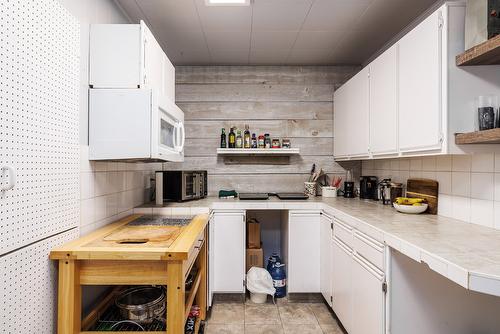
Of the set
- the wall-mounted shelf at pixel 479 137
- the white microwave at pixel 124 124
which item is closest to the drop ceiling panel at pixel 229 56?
the white microwave at pixel 124 124

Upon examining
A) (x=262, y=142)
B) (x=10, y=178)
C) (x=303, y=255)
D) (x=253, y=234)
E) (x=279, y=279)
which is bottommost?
(x=279, y=279)

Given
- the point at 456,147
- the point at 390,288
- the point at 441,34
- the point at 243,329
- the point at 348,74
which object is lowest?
the point at 243,329

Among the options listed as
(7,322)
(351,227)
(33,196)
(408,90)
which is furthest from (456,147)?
(7,322)

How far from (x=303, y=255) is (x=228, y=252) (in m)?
0.67

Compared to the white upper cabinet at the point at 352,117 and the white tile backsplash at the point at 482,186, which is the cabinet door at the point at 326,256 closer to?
the white upper cabinet at the point at 352,117

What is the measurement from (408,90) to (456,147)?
505 mm

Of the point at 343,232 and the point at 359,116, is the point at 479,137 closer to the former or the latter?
the point at 343,232

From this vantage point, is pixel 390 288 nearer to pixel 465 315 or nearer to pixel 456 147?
pixel 465 315

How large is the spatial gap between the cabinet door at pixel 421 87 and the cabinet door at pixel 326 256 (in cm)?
91

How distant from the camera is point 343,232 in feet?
7.24

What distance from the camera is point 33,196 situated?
51.8 inches

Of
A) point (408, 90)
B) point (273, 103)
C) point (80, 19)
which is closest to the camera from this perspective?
point (80, 19)

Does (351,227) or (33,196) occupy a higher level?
(33,196)

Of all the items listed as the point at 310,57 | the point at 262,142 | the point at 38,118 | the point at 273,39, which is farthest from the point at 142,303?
the point at 310,57
